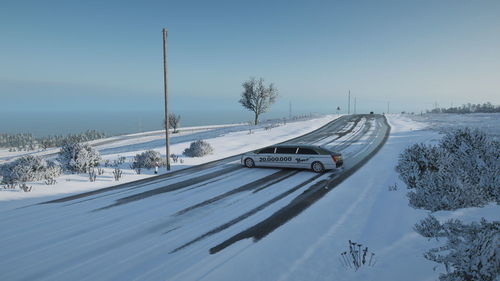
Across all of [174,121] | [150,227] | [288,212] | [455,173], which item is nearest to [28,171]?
[150,227]

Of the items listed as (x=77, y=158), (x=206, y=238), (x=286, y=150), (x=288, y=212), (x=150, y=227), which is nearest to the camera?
(x=206, y=238)

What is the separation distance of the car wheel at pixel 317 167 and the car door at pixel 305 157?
0.67ft

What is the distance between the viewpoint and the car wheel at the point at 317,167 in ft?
46.1

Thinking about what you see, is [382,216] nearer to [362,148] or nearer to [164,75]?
[164,75]

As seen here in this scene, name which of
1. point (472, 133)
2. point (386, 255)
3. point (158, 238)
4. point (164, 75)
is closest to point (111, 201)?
point (158, 238)

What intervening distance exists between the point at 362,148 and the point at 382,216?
14925mm

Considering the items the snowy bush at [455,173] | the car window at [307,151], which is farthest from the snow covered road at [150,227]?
the snowy bush at [455,173]

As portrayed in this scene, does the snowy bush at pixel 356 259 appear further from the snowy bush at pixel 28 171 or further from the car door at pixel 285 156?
the snowy bush at pixel 28 171

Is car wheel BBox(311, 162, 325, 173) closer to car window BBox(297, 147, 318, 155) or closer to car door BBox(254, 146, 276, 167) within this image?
car window BBox(297, 147, 318, 155)

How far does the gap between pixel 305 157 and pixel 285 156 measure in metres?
1.11

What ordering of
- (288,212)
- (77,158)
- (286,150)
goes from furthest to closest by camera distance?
(286,150) < (77,158) < (288,212)

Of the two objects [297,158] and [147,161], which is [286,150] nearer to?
[297,158]

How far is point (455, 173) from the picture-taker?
28.2 ft

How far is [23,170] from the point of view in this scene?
12.6 metres
